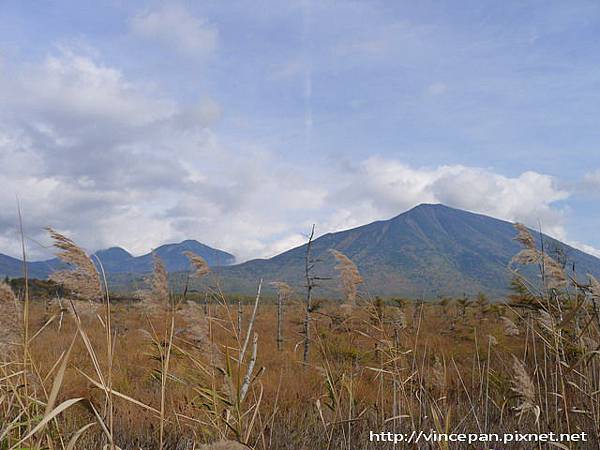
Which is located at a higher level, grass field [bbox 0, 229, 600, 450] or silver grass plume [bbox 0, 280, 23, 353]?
silver grass plume [bbox 0, 280, 23, 353]

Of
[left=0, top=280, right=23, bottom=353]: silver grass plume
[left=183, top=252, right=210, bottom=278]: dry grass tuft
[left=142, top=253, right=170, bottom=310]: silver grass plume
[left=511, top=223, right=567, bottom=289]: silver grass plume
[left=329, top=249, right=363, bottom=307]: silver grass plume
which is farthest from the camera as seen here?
[left=329, top=249, right=363, bottom=307]: silver grass plume

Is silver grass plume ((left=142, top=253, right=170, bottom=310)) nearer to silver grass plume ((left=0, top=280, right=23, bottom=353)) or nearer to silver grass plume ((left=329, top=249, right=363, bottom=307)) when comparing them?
silver grass plume ((left=0, top=280, right=23, bottom=353))

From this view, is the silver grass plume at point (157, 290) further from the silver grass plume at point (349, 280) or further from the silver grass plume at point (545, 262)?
the silver grass plume at point (545, 262)

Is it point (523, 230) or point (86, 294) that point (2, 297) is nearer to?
point (86, 294)

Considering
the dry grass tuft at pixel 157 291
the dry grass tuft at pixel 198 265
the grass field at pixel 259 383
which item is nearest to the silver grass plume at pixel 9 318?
the grass field at pixel 259 383

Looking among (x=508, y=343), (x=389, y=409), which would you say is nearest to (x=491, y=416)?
(x=389, y=409)

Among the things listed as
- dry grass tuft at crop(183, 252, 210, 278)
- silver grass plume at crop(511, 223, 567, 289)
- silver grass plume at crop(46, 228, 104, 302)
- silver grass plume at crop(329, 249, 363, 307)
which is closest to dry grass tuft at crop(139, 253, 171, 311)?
dry grass tuft at crop(183, 252, 210, 278)

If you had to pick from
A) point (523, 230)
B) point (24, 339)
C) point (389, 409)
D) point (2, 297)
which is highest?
→ point (523, 230)

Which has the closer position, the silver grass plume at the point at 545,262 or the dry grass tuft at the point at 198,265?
the silver grass plume at the point at 545,262

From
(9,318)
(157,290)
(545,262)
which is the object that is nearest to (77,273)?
(9,318)

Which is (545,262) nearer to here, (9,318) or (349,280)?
(349,280)

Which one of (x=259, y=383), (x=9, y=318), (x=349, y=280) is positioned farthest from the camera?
(x=349, y=280)

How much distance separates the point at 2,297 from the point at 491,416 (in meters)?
4.84

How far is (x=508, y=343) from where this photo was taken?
12484mm
